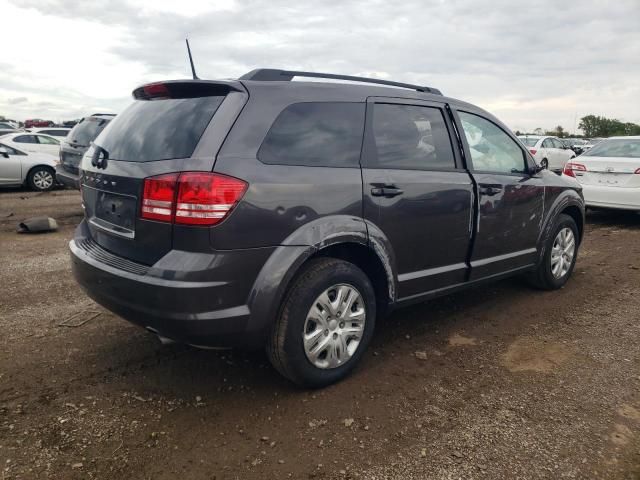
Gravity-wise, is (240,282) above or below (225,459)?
above

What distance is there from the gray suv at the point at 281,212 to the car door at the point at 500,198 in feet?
0.20

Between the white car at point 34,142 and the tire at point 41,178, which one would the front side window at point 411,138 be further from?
the white car at point 34,142

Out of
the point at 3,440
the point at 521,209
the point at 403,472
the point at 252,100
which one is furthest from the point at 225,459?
the point at 521,209

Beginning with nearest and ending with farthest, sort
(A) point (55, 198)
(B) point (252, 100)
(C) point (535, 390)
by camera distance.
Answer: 1. (B) point (252, 100)
2. (C) point (535, 390)
3. (A) point (55, 198)

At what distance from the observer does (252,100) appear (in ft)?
9.32

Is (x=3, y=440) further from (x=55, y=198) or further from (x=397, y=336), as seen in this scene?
(x=55, y=198)

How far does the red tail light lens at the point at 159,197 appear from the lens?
263 cm

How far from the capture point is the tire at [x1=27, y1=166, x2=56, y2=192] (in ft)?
41.7

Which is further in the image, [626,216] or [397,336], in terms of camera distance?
[626,216]

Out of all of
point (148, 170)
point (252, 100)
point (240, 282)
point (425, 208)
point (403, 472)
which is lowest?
point (403, 472)

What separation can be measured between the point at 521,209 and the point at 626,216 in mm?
7077

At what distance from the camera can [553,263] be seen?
5074 millimetres

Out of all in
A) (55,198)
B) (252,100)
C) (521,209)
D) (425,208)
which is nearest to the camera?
(252,100)

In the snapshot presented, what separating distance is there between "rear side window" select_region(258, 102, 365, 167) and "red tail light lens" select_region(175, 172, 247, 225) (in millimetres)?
309
